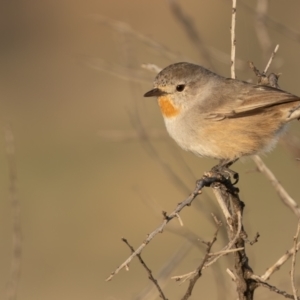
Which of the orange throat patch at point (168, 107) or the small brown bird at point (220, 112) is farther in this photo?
the orange throat patch at point (168, 107)

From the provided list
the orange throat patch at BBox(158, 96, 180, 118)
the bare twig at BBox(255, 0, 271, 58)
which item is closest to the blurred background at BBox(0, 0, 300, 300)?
the bare twig at BBox(255, 0, 271, 58)

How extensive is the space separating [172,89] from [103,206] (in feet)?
30.0

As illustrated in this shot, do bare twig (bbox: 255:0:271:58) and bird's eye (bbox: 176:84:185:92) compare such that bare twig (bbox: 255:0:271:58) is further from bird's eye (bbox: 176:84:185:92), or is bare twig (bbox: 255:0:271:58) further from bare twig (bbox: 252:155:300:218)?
bare twig (bbox: 252:155:300:218)

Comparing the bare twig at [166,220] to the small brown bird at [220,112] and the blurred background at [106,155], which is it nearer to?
the blurred background at [106,155]

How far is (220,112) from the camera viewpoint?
22.0ft

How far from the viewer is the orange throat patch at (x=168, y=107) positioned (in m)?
6.81

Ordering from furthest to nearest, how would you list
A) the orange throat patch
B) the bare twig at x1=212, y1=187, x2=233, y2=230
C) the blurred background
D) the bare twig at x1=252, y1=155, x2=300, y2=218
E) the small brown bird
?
1. the blurred background
2. the orange throat patch
3. the small brown bird
4. the bare twig at x1=252, y1=155, x2=300, y2=218
5. the bare twig at x1=212, y1=187, x2=233, y2=230

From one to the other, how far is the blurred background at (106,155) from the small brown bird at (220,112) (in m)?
0.22

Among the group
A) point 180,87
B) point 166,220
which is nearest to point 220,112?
point 180,87

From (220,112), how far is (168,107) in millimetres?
461

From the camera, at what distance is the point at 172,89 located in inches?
268

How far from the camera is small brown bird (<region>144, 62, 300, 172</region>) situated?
6.55m

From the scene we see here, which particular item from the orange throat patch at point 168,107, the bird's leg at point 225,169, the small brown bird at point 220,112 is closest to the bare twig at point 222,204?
the bird's leg at point 225,169

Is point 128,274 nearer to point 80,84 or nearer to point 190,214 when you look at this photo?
point 190,214
